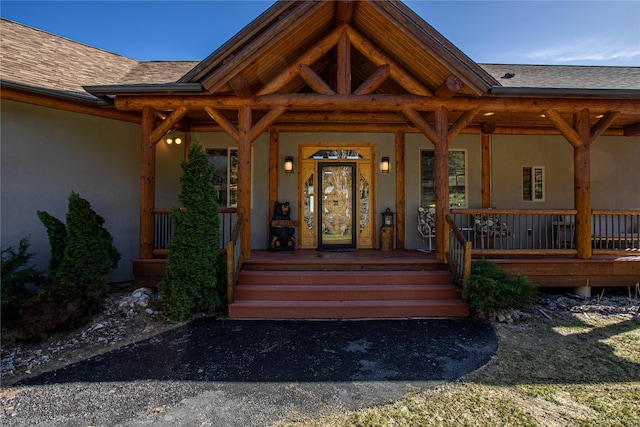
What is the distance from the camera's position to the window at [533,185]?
817 cm

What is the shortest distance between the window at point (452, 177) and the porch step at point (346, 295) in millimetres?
2975

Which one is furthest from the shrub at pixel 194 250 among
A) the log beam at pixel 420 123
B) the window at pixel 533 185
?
the window at pixel 533 185

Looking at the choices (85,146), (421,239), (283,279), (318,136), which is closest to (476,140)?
(421,239)

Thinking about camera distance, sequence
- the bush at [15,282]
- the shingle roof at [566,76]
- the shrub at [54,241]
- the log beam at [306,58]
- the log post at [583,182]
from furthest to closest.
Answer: the shingle roof at [566,76] → the log post at [583,182] → the log beam at [306,58] → the shrub at [54,241] → the bush at [15,282]

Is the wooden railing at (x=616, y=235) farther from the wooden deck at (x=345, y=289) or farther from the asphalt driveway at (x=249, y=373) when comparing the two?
the asphalt driveway at (x=249, y=373)

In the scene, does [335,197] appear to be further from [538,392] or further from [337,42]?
[538,392]

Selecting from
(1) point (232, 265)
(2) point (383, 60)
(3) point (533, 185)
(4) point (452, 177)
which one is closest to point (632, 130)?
(3) point (533, 185)

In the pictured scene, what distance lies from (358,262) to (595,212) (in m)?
4.27

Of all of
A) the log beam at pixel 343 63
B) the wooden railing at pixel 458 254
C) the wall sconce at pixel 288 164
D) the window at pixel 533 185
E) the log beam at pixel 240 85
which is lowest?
the wooden railing at pixel 458 254

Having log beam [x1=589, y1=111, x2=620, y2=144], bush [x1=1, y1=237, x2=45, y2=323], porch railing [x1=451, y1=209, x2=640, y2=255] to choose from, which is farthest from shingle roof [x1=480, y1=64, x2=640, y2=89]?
bush [x1=1, y1=237, x2=45, y2=323]

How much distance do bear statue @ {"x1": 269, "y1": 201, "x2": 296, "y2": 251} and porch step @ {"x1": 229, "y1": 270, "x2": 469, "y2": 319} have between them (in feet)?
5.88

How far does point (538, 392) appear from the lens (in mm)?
2949

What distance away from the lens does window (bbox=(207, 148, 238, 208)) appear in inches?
314

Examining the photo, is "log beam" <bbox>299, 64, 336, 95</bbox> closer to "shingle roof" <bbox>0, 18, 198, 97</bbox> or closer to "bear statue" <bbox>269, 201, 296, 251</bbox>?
"bear statue" <bbox>269, 201, 296, 251</bbox>
